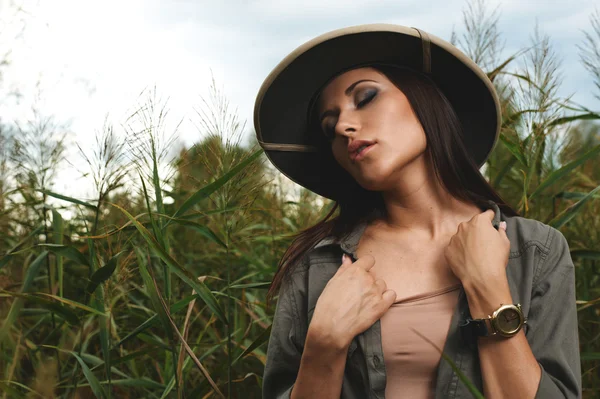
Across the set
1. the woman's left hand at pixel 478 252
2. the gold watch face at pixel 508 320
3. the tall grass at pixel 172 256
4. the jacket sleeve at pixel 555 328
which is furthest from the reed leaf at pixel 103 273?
the jacket sleeve at pixel 555 328

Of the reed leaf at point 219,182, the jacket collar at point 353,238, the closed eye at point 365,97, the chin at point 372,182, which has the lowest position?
the jacket collar at point 353,238

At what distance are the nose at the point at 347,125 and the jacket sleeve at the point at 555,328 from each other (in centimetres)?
66

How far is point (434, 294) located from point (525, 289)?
0.82 ft

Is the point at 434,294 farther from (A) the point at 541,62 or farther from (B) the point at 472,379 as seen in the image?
(A) the point at 541,62

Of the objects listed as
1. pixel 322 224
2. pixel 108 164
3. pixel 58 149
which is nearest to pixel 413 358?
A: pixel 322 224

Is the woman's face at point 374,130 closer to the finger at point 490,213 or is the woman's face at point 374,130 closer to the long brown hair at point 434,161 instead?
the long brown hair at point 434,161

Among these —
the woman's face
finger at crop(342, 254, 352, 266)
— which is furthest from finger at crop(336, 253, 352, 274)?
the woman's face

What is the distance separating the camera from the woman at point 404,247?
1.81 meters

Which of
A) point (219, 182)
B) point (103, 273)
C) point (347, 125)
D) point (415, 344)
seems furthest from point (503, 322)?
point (103, 273)

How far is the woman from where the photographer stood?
1.81 meters

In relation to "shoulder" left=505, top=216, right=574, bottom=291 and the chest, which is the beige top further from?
"shoulder" left=505, top=216, right=574, bottom=291

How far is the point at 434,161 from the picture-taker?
208 centimetres

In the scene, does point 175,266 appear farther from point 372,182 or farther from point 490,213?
point 490,213

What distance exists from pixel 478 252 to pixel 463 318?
0.60 feet
